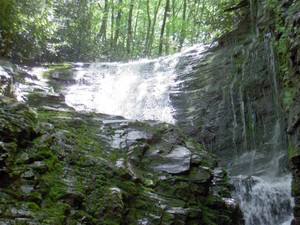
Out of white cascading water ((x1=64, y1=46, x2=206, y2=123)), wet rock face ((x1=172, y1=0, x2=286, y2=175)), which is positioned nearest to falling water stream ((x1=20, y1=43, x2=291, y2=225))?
white cascading water ((x1=64, y1=46, x2=206, y2=123))

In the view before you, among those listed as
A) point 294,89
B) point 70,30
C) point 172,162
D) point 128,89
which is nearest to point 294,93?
point 294,89

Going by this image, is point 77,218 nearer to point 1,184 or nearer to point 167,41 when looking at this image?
point 1,184

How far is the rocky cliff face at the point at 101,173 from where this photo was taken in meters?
4.42

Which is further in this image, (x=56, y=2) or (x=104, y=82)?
(x=56, y=2)

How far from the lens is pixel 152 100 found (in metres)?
14.0

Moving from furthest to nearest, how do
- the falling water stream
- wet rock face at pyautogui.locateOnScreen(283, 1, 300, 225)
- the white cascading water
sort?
1. the white cascading water
2. the falling water stream
3. wet rock face at pyautogui.locateOnScreen(283, 1, 300, 225)

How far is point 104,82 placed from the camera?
51.6ft

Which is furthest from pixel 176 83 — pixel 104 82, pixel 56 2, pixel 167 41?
pixel 167 41

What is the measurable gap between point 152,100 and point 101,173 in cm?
880

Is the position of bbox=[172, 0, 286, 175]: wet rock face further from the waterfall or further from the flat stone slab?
the flat stone slab

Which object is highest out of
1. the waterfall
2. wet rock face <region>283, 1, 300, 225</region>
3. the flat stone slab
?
wet rock face <region>283, 1, 300, 225</region>

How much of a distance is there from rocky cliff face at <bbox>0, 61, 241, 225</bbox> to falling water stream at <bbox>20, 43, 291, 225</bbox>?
201cm

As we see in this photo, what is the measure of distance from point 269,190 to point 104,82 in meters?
9.14

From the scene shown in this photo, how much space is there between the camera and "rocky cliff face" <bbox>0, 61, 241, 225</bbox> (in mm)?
4418
